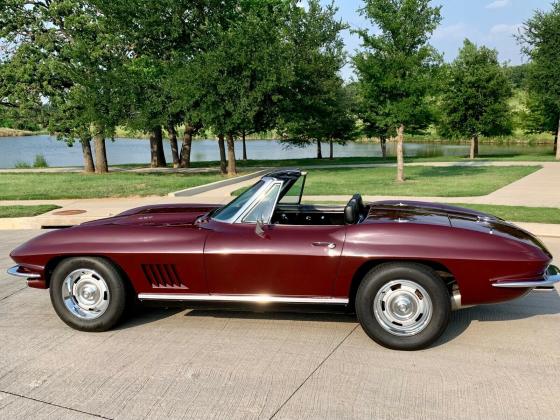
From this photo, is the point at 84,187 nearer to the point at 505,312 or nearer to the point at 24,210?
the point at 24,210

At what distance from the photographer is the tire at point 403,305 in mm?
3838

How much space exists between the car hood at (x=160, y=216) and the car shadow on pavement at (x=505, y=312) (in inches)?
97.1

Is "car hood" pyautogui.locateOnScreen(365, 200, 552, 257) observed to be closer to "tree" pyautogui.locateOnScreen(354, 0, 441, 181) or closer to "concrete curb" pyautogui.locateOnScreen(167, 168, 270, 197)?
"concrete curb" pyautogui.locateOnScreen(167, 168, 270, 197)

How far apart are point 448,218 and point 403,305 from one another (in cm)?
97

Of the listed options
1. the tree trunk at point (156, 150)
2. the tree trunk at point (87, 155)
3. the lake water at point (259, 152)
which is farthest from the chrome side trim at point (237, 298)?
the lake water at point (259, 152)

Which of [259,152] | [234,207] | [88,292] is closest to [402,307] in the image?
[234,207]

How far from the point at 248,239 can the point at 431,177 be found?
15.9 metres

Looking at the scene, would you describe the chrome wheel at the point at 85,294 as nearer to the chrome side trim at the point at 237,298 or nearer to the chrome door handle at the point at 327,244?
the chrome side trim at the point at 237,298

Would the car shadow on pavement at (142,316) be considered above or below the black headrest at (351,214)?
below

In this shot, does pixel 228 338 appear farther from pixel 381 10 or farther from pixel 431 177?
pixel 431 177

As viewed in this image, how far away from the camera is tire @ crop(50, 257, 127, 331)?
4.30 metres

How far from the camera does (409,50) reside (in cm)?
1609

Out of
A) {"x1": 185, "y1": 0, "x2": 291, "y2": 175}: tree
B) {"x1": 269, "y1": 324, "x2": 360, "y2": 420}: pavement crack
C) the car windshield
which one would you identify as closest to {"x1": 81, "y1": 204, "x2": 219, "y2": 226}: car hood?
the car windshield

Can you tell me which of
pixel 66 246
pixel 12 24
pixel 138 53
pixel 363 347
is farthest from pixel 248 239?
pixel 12 24
